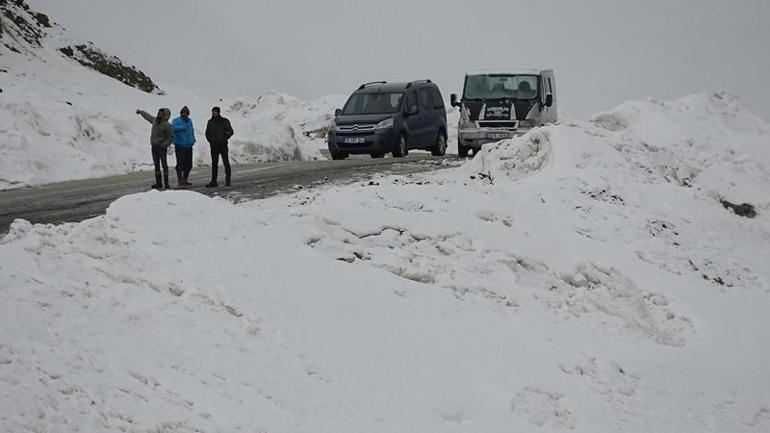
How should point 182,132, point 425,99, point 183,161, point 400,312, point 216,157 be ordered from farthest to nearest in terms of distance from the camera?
point 425,99 → point 183,161 → point 216,157 → point 182,132 → point 400,312

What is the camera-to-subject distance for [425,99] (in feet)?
73.1

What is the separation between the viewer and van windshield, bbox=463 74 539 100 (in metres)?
20.9

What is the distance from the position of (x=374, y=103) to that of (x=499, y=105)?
3.09 m

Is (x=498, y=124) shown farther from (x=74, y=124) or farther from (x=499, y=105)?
(x=74, y=124)

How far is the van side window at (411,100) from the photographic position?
21.1 meters

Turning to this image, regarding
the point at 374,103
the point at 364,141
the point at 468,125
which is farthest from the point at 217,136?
the point at 468,125

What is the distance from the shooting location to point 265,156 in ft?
87.8

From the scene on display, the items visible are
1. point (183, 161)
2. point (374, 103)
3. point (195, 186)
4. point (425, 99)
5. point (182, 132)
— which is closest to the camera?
point (182, 132)

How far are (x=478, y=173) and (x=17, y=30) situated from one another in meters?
27.5

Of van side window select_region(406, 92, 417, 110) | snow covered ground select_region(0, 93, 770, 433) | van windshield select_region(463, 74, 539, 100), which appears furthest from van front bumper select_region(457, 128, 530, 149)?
snow covered ground select_region(0, 93, 770, 433)

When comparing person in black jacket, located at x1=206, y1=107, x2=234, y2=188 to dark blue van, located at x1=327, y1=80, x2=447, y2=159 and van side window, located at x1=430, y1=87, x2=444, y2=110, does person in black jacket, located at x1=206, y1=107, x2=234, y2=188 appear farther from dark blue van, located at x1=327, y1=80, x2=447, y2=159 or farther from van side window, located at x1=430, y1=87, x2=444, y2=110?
van side window, located at x1=430, y1=87, x2=444, y2=110

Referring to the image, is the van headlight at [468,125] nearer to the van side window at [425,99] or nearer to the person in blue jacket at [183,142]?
the van side window at [425,99]

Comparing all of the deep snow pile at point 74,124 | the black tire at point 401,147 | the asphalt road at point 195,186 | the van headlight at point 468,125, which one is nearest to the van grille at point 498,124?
the van headlight at point 468,125

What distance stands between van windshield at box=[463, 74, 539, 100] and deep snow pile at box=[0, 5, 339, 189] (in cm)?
788
